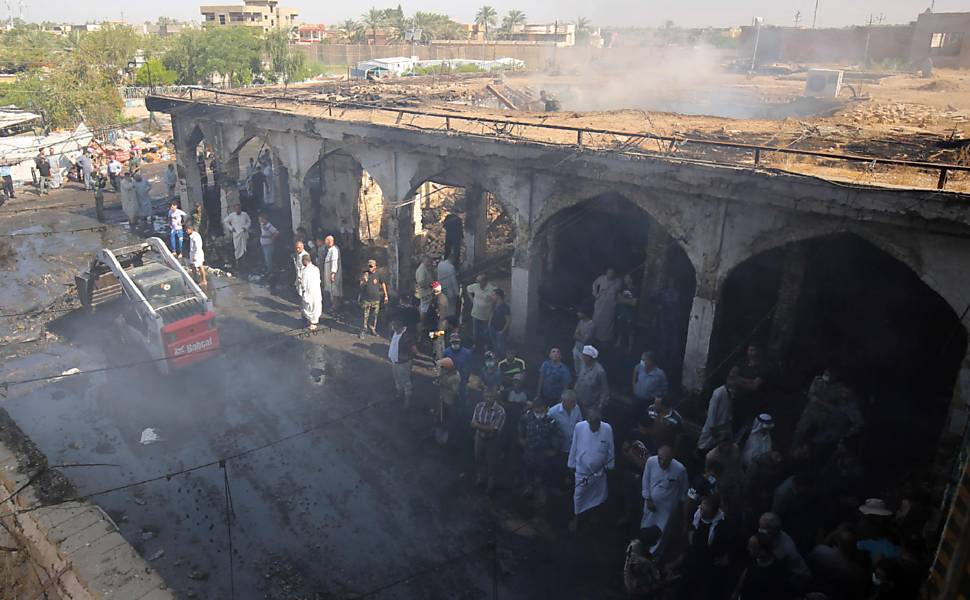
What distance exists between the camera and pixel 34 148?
→ 2717cm

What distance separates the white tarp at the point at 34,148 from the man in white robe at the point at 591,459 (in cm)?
2782

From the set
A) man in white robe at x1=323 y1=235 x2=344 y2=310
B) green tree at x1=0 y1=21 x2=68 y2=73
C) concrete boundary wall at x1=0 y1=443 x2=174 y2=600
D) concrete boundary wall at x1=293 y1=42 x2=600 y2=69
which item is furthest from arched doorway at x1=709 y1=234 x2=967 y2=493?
green tree at x1=0 y1=21 x2=68 y2=73

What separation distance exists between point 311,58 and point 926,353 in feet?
209

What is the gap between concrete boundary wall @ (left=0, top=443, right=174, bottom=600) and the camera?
662 centimetres

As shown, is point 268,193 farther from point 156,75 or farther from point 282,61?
point 156,75

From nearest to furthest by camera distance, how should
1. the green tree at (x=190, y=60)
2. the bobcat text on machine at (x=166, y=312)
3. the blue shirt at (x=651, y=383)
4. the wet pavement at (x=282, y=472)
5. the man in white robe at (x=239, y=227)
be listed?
the wet pavement at (x=282, y=472) < the blue shirt at (x=651, y=383) < the bobcat text on machine at (x=166, y=312) < the man in white robe at (x=239, y=227) < the green tree at (x=190, y=60)

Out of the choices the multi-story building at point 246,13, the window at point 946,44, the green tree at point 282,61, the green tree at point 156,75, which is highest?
the multi-story building at point 246,13

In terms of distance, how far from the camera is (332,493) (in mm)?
8516

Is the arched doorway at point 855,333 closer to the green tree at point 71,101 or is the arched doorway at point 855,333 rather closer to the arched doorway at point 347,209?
the arched doorway at point 347,209

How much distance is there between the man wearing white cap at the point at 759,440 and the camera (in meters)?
7.28

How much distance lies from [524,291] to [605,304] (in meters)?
1.67

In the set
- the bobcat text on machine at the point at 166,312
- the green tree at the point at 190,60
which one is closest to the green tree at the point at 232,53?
the green tree at the point at 190,60

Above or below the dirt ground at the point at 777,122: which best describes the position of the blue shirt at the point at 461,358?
below

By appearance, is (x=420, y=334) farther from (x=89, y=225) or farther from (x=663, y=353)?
(x=89, y=225)
